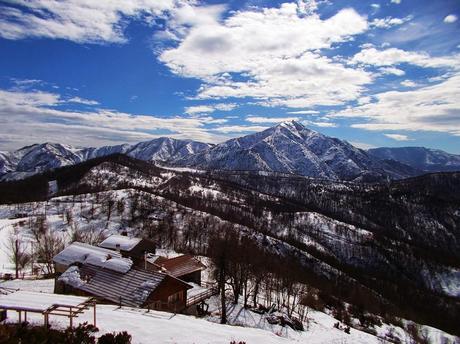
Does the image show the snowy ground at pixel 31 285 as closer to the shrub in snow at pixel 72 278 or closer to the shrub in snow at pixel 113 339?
the shrub in snow at pixel 72 278

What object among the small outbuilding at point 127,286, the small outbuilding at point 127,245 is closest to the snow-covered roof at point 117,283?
the small outbuilding at point 127,286

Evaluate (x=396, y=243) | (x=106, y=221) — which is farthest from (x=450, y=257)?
(x=106, y=221)

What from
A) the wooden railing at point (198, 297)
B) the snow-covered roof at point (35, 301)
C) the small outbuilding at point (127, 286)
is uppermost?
the snow-covered roof at point (35, 301)

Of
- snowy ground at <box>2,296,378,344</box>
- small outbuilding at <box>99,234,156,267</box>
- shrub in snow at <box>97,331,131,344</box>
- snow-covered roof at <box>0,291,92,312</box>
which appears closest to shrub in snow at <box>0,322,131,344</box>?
shrub in snow at <box>97,331,131,344</box>

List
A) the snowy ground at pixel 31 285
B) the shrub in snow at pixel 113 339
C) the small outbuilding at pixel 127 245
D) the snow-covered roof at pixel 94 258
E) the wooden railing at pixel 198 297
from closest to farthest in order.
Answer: the shrub in snow at pixel 113 339 < the snow-covered roof at pixel 94 258 < the wooden railing at pixel 198 297 < the snowy ground at pixel 31 285 < the small outbuilding at pixel 127 245

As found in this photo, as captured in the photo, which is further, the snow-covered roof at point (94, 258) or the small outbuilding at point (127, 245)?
the small outbuilding at point (127, 245)

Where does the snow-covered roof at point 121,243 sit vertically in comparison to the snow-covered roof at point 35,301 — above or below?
below

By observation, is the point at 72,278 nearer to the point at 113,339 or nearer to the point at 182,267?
the point at 182,267

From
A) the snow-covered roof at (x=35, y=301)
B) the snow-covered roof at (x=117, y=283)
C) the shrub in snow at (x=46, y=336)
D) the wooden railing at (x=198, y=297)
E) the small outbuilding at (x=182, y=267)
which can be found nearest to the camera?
the shrub in snow at (x=46, y=336)

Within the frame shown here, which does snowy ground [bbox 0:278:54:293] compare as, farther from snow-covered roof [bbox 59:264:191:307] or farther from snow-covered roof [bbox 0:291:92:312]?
snow-covered roof [bbox 0:291:92:312]
